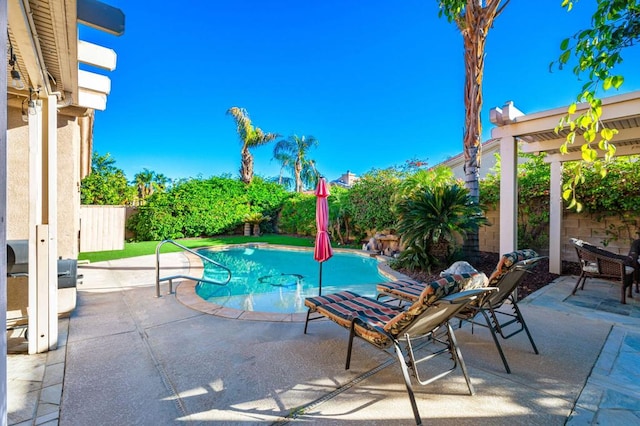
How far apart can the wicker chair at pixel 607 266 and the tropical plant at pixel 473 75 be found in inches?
100

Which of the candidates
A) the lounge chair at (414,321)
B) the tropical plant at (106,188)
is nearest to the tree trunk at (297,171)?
the tropical plant at (106,188)

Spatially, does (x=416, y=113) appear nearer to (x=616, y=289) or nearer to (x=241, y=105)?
(x=241, y=105)

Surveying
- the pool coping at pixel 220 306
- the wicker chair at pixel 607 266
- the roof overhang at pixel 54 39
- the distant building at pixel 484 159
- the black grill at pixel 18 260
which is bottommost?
the pool coping at pixel 220 306

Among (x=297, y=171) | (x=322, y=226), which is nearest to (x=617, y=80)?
(x=322, y=226)

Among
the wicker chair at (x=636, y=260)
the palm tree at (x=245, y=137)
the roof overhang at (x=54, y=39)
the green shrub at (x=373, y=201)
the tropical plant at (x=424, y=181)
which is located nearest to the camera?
the roof overhang at (x=54, y=39)

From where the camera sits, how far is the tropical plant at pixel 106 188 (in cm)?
1611

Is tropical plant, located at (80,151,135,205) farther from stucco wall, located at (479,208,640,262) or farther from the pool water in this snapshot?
stucco wall, located at (479,208,640,262)

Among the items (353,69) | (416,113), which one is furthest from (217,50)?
(416,113)

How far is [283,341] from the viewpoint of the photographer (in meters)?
3.56

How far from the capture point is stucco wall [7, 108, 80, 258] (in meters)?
3.83

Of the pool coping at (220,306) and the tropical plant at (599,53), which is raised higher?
the tropical plant at (599,53)

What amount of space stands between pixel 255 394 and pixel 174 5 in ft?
46.4

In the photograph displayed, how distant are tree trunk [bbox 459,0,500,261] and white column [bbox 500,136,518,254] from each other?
2.07 m

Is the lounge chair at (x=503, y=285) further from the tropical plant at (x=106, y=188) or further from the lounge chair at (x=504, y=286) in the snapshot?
the tropical plant at (x=106, y=188)
